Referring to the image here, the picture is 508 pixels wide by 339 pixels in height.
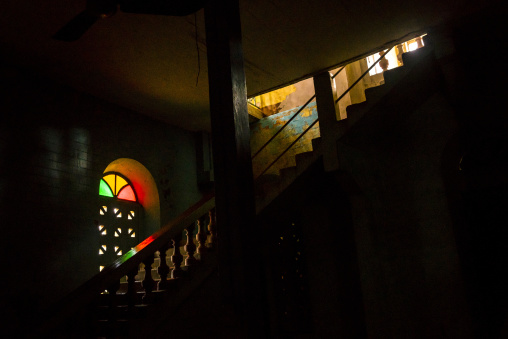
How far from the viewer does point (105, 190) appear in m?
7.54

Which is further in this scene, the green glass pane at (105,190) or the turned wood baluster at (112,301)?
the green glass pane at (105,190)

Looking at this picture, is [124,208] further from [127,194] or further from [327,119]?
[327,119]

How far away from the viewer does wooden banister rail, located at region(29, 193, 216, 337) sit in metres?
4.22

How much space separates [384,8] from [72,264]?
236 inches

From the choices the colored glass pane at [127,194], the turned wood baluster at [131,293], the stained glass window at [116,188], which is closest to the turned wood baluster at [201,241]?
the turned wood baluster at [131,293]

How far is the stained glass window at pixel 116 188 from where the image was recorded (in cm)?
754

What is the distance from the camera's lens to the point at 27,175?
585cm

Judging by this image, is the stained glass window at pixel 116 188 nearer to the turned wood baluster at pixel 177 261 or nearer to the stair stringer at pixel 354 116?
the turned wood baluster at pixel 177 261

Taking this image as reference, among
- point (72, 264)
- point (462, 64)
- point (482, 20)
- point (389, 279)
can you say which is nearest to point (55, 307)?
point (72, 264)

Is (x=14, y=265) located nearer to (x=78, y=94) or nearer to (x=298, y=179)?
(x=78, y=94)

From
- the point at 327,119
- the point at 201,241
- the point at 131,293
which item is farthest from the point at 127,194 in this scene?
the point at 327,119

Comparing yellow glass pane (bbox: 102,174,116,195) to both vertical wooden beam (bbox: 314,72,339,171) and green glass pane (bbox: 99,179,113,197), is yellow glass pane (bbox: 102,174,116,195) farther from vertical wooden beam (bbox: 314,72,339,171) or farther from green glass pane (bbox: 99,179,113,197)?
vertical wooden beam (bbox: 314,72,339,171)

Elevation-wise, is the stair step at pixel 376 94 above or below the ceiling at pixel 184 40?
below

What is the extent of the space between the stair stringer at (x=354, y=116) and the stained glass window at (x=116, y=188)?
10.8ft
